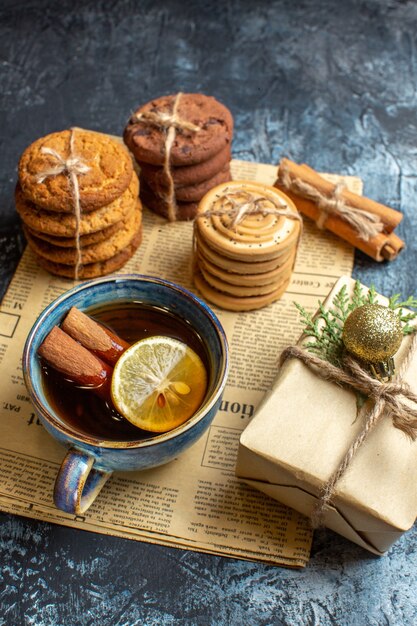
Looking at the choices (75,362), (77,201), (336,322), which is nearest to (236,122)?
(77,201)

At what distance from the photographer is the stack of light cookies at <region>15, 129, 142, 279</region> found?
1133 millimetres

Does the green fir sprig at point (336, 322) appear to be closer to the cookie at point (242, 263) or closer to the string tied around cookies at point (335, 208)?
the cookie at point (242, 263)

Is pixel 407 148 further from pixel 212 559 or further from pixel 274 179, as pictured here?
pixel 212 559

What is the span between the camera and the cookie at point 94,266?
49.6 inches

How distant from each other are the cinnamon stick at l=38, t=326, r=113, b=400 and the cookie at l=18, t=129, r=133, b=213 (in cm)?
27

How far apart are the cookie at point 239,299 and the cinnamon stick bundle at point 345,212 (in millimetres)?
176

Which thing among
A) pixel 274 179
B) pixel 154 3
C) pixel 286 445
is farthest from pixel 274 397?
pixel 154 3

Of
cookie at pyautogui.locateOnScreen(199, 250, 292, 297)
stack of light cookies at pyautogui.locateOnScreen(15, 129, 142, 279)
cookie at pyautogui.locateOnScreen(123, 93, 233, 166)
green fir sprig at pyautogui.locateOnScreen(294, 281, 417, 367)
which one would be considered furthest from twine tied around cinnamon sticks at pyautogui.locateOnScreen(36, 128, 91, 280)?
green fir sprig at pyautogui.locateOnScreen(294, 281, 417, 367)

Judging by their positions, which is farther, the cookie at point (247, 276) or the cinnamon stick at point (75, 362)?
the cookie at point (247, 276)

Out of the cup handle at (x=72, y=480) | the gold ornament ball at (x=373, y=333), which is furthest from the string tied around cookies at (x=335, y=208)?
the cup handle at (x=72, y=480)

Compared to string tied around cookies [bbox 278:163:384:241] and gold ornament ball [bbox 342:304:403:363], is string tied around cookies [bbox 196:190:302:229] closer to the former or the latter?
string tied around cookies [bbox 278:163:384:241]

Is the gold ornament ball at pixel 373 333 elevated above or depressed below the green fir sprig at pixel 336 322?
above

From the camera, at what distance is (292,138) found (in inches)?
61.0

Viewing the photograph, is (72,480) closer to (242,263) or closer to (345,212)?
(242,263)
